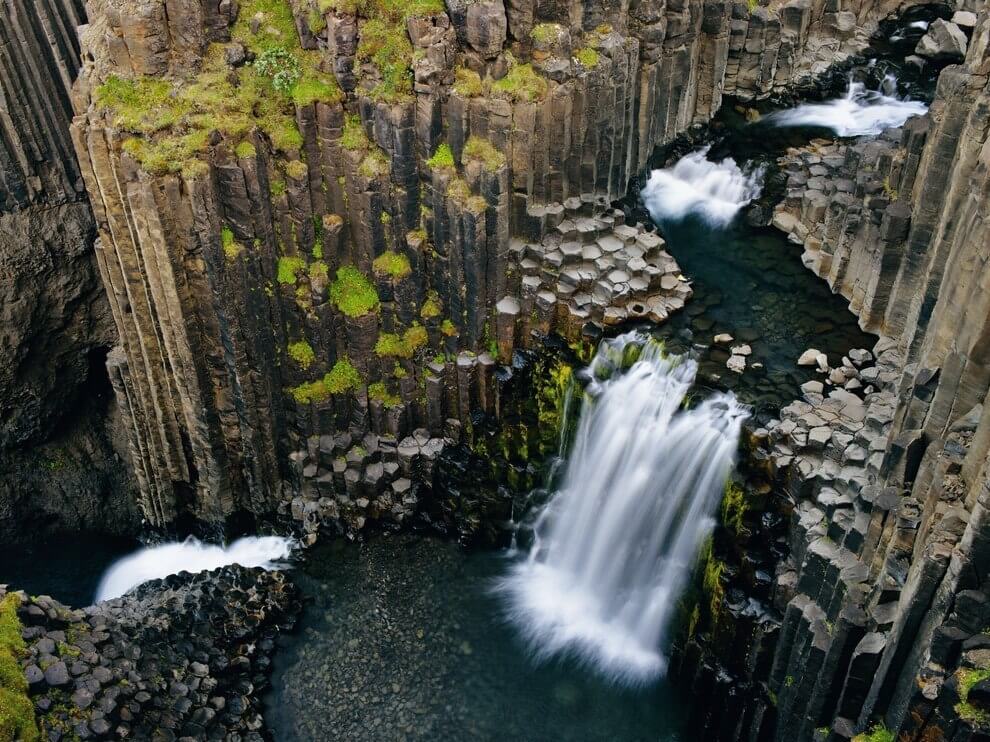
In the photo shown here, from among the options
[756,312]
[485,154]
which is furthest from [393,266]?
[756,312]

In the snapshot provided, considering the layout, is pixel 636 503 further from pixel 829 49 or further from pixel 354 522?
pixel 829 49

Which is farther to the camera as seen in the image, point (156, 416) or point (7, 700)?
point (156, 416)

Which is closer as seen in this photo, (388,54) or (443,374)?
(388,54)

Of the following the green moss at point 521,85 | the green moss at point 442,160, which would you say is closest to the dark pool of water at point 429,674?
A: the green moss at point 442,160

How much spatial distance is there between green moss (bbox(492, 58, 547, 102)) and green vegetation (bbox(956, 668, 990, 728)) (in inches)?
574

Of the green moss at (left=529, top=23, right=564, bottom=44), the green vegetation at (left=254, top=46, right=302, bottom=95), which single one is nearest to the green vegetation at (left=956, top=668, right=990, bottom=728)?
the green moss at (left=529, top=23, right=564, bottom=44)

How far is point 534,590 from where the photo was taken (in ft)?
78.5

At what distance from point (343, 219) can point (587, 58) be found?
6.79 meters

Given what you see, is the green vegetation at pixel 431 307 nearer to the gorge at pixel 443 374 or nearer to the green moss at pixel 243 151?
the gorge at pixel 443 374

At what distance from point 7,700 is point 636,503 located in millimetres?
12857

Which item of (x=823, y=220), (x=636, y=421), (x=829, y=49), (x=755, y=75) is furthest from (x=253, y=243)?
(x=829, y=49)

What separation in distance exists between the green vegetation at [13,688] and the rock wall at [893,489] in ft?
42.0

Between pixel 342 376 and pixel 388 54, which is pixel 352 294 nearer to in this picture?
pixel 342 376

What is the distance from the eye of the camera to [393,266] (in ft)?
78.5
